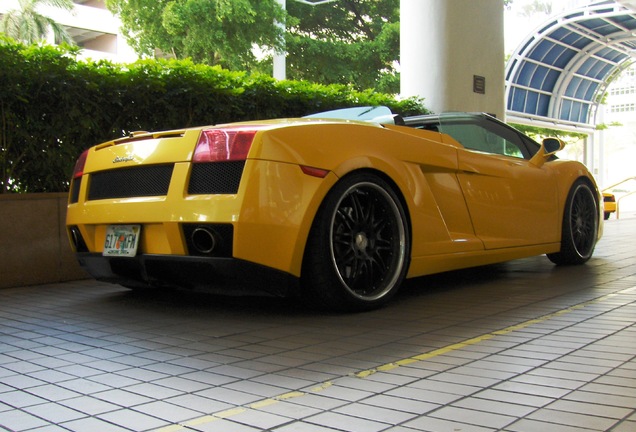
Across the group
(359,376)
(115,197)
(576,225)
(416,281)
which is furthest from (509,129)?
(359,376)

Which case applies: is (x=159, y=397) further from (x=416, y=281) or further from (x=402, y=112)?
(x=402, y=112)

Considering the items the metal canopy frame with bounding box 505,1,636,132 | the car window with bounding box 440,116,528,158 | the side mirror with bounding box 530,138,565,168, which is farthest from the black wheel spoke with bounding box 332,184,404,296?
the metal canopy frame with bounding box 505,1,636,132

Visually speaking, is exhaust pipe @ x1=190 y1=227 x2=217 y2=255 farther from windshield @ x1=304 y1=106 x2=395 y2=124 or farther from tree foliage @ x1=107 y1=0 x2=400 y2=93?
tree foliage @ x1=107 y1=0 x2=400 y2=93

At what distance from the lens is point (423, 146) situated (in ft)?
16.7

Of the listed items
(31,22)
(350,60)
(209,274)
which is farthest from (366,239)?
(31,22)

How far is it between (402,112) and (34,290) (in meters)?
6.37

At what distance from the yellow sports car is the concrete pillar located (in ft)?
21.0

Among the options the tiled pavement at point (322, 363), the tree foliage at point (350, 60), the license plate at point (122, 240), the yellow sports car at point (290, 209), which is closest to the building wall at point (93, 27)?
the tree foliage at point (350, 60)

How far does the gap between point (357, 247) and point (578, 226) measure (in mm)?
3358

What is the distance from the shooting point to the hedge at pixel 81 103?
6.25m

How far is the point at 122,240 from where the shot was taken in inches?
180

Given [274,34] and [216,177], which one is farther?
[274,34]

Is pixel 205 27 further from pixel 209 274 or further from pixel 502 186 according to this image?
pixel 209 274

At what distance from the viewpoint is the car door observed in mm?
5512
